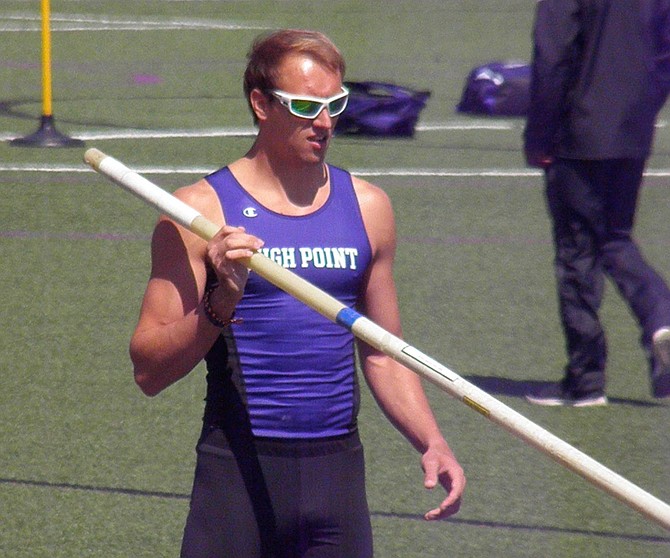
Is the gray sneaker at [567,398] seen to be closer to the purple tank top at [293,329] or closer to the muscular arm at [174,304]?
the purple tank top at [293,329]

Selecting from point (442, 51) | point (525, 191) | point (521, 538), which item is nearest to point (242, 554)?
point (521, 538)

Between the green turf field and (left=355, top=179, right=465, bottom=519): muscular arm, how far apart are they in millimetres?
1889

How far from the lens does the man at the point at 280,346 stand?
347 cm

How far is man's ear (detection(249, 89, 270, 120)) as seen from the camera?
140 inches

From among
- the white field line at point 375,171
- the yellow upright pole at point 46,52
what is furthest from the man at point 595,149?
the yellow upright pole at point 46,52

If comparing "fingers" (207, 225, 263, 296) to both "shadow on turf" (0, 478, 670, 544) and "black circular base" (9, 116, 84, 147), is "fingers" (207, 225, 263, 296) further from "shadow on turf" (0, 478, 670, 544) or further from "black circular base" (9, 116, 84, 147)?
"black circular base" (9, 116, 84, 147)

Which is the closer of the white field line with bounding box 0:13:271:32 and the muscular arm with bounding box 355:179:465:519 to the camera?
the muscular arm with bounding box 355:179:465:519

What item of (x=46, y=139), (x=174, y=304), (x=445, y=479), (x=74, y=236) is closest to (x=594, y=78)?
(x=445, y=479)

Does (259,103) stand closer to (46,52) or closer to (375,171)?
(375,171)

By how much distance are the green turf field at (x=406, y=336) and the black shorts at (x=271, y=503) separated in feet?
6.40

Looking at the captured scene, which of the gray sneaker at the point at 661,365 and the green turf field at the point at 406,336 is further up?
the gray sneaker at the point at 661,365

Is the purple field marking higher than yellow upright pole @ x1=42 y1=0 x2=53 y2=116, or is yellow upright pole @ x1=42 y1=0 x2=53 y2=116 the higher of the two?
yellow upright pole @ x1=42 y1=0 x2=53 y2=116

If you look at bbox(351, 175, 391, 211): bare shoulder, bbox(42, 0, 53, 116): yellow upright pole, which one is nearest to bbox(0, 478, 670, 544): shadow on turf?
bbox(351, 175, 391, 211): bare shoulder

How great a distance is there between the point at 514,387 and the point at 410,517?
1.66 meters
